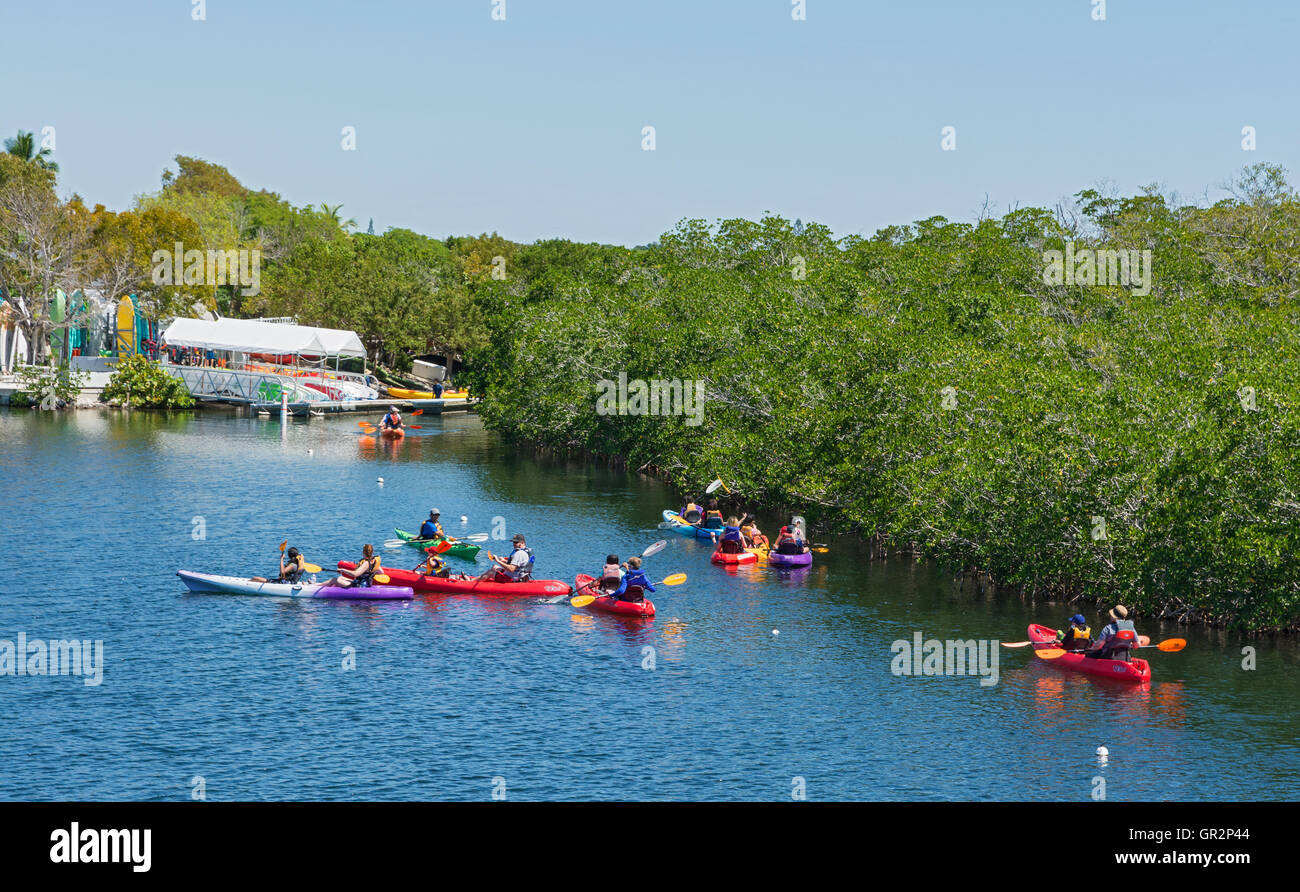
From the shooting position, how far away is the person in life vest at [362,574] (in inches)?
1706

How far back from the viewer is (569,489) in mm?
69938

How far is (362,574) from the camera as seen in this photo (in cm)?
4338

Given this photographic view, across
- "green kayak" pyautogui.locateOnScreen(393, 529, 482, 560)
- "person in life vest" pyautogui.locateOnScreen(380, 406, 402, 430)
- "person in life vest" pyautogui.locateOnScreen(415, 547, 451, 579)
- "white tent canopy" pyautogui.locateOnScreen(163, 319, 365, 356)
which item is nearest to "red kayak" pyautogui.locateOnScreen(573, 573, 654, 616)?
"person in life vest" pyautogui.locateOnScreen(415, 547, 451, 579)

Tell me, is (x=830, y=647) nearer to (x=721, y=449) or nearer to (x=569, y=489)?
(x=721, y=449)

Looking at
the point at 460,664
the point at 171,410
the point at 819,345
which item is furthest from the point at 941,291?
the point at 171,410

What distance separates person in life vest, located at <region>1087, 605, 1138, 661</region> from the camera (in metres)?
34.6

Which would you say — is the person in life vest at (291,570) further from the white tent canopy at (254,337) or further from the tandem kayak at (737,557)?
the white tent canopy at (254,337)

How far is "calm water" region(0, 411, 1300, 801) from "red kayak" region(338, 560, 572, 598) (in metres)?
0.83

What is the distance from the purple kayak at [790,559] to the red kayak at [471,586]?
29.2ft

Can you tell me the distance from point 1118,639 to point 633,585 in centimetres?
1482

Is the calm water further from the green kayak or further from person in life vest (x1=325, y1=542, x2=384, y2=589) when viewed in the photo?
person in life vest (x1=325, y1=542, x2=384, y2=589)

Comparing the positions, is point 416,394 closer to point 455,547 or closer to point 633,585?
point 455,547

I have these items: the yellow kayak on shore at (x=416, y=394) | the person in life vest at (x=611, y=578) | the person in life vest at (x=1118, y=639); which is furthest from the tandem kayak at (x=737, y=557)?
the yellow kayak on shore at (x=416, y=394)
